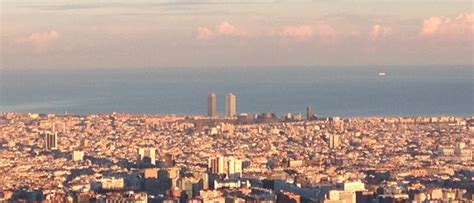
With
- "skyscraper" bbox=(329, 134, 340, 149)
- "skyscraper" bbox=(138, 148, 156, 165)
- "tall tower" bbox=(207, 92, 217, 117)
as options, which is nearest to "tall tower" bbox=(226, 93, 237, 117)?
"tall tower" bbox=(207, 92, 217, 117)

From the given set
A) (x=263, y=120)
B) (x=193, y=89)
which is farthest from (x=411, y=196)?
(x=193, y=89)

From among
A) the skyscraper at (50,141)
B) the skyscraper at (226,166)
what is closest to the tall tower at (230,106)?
the skyscraper at (50,141)

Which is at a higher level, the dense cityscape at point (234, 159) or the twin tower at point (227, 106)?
the twin tower at point (227, 106)

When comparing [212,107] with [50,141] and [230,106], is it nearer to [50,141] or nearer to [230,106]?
[230,106]

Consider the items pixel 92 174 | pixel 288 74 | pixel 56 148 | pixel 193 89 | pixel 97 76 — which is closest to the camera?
pixel 92 174

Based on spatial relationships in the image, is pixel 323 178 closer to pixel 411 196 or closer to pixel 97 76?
pixel 411 196

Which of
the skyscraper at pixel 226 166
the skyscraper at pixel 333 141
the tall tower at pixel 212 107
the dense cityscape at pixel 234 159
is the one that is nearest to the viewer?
the dense cityscape at pixel 234 159

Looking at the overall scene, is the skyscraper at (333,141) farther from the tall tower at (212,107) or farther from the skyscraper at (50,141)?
the tall tower at (212,107)

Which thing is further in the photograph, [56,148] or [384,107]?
Answer: [384,107]
